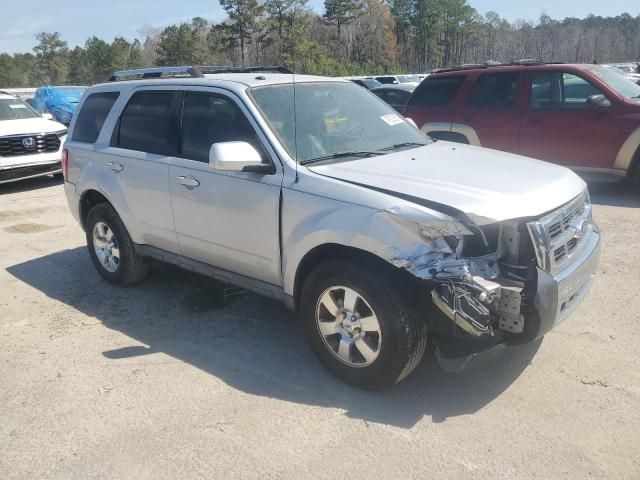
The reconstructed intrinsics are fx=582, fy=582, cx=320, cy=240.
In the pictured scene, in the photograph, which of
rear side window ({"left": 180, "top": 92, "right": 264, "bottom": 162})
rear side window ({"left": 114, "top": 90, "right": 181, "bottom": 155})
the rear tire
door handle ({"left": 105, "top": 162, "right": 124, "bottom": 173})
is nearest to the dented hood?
rear side window ({"left": 180, "top": 92, "right": 264, "bottom": 162})

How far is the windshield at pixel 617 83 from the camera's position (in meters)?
8.11

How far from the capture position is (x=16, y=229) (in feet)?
25.6

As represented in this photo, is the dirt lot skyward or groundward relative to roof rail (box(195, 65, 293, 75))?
groundward

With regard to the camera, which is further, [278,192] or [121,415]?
[278,192]

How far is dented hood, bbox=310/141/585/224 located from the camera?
3.14m

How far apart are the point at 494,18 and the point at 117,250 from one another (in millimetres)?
105411

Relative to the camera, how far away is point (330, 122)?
4.18 meters

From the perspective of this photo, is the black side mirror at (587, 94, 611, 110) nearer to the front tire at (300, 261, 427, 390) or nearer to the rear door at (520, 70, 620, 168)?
the rear door at (520, 70, 620, 168)

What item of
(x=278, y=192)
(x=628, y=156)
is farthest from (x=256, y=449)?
(x=628, y=156)

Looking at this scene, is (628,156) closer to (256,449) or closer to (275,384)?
(275,384)

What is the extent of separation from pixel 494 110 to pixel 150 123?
5.70m

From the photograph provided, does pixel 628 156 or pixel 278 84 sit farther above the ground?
pixel 278 84

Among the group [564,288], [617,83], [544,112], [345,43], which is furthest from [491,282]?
[345,43]

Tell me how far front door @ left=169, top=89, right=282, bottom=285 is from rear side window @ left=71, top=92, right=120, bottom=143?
121 centimetres
